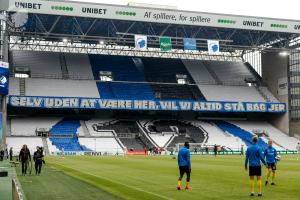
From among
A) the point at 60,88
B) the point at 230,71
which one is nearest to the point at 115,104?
the point at 60,88

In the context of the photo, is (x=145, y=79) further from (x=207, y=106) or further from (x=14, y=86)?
(x=14, y=86)

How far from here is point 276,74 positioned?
277 ft

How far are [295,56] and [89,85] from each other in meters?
32.2

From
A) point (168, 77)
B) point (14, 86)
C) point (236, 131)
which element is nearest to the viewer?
point (14, 86)

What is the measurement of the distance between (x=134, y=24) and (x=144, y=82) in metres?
17.1

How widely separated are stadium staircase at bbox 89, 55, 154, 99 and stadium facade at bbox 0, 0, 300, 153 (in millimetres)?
→ 165

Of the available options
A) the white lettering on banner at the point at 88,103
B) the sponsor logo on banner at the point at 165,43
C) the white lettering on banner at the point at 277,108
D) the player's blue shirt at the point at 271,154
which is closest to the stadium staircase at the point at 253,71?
the white lettering on banner at the point at 277,108

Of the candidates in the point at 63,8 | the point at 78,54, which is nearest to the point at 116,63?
the point at 78,54

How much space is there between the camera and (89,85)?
79250 millimetres

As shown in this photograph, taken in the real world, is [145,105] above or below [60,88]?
below

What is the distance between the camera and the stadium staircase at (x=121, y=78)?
260 feet

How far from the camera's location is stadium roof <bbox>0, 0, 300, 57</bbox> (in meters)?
60.7

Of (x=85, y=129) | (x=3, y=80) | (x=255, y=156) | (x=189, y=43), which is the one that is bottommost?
(x=255, y=156)

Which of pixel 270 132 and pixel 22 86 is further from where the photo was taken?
pixel 270 132
